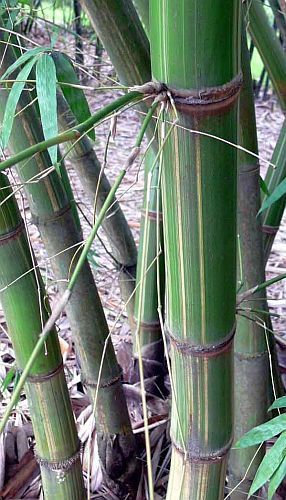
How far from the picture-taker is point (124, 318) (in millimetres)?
→ 1162

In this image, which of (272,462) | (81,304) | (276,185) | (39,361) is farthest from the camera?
(276,185)

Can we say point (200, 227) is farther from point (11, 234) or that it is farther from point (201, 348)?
point (11, 234)

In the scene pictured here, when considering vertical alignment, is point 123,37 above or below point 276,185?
above

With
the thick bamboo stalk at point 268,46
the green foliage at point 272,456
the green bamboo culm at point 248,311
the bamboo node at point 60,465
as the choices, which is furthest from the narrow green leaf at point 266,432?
the thick bamboo stalk at point 268,46

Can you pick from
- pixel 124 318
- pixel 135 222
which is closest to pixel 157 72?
pixel 124 318

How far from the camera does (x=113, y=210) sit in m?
0.85

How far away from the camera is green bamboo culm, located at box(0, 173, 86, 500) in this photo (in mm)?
485

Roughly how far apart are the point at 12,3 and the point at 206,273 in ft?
1.01

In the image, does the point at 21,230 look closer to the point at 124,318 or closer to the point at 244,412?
the point at 244,412

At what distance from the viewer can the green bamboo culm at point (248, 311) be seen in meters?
0.55

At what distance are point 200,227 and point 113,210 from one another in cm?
52

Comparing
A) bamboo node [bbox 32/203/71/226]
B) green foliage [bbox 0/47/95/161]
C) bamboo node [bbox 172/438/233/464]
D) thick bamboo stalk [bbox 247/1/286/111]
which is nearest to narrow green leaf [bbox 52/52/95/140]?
green foliage [bbox 0/47/95/161]

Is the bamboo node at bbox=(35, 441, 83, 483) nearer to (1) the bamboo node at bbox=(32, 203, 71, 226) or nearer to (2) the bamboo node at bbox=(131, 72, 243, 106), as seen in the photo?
(1) the bamboo node at bbox=(32, 203, 71, 226)

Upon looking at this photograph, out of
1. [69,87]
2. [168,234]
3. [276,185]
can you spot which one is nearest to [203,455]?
[168,234]
